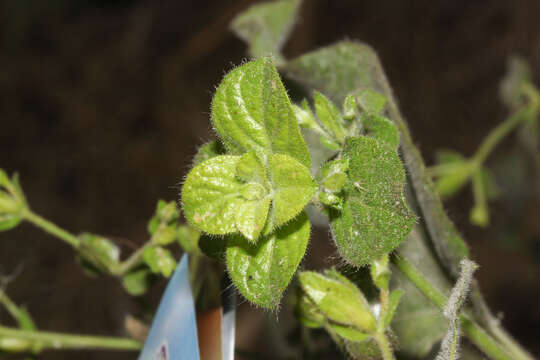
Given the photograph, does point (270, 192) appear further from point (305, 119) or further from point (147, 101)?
point (147, 101)

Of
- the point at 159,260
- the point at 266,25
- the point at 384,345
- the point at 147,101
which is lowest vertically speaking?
the point at 384,345

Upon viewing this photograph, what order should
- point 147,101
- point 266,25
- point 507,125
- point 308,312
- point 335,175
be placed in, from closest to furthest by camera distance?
point 335,175 → point 308,312 → point 266,25 → point 507,125 → point 147,101

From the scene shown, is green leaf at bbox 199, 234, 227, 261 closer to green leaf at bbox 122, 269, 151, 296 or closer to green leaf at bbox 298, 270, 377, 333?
green leaf at bbox 298, 270, 377, 333

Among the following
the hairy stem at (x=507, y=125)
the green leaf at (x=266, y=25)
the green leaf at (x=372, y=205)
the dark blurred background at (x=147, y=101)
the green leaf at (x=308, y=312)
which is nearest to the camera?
the green leaf at (x=372, y=205)

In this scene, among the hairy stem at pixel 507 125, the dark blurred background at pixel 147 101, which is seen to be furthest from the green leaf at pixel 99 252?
the dark blurred background at pixel 147 101

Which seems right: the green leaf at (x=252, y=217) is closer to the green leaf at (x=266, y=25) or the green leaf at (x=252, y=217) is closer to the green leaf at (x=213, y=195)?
the green leaf at (x=213, y=195)

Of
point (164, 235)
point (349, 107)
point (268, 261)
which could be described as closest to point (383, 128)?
point (349, 107)

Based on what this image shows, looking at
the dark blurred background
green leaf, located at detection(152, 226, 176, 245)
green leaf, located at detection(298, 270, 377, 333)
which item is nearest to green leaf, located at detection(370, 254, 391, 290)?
green leaf, located at detection(298, 270, 377, 333)
